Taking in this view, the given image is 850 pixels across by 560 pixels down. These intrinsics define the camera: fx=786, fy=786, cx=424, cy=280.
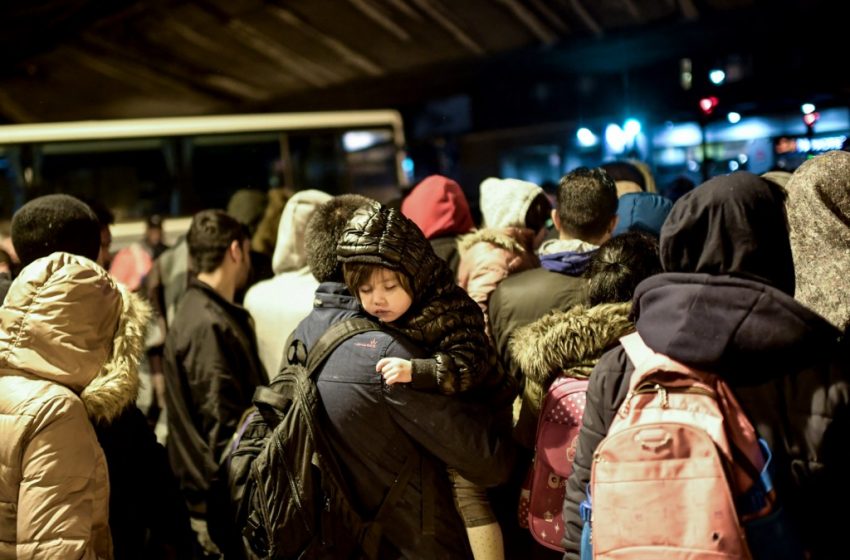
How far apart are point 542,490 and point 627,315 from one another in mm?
684

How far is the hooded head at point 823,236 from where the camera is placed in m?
2.22

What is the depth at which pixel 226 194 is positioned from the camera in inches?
481

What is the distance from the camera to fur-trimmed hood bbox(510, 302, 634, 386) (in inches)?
108

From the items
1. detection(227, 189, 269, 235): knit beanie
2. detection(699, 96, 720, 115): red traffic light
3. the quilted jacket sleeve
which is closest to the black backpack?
the quilted jacket sleeve

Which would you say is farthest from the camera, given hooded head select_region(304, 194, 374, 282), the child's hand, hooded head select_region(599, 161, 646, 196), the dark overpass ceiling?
the dark overpass ceiling

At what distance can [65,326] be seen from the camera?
2598mm

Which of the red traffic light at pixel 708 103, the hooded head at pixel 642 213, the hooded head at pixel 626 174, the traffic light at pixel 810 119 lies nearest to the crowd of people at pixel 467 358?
the hooded head at pixel 642 213

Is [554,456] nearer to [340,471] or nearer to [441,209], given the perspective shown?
[340,471]

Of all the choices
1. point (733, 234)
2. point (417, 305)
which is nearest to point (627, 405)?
point (733, 234)

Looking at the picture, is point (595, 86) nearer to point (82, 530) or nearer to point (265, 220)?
point (265, 220)

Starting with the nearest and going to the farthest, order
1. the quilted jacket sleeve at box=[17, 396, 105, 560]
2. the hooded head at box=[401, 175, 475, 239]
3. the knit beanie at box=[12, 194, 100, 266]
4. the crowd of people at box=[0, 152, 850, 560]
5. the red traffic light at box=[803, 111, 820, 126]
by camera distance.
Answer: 1. the crowd of people at box=[0, 152, 850, 560]
2. the quilted jacket sleeve at box=[17, 396, 105, 560]
3. the knit beanie at box=[12, 194, 100, 266]
4. the hooded head at box=[401, 175, 475, 239]
5. the red traffic light at box=[803, 111, 820, 126]

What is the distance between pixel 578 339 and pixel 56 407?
1.74 meters

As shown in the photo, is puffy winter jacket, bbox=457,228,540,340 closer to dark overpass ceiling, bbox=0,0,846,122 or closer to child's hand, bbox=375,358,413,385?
child's hand, bbox=375,358,413,385

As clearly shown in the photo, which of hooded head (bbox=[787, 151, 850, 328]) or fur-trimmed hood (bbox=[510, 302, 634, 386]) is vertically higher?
hooded head (bbox=[787, 151, 850, 328])
